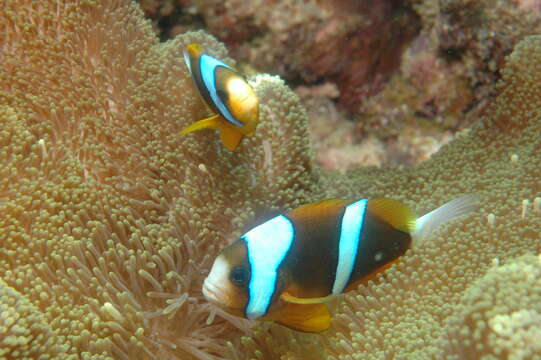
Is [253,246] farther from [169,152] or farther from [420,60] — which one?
[420,60]

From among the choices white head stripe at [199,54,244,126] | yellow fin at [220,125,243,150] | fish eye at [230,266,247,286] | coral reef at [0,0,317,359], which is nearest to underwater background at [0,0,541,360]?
coral reef at [0,0,317,359]

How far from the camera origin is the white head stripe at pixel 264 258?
107 centimetres

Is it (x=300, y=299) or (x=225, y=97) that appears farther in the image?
(x=225, y=97)

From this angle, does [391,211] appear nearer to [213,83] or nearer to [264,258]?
[264,258]

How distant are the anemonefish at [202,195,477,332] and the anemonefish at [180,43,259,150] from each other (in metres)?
0.44

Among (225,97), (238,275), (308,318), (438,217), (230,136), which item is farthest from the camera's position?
(230,136)

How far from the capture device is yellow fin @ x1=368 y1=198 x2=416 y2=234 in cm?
121

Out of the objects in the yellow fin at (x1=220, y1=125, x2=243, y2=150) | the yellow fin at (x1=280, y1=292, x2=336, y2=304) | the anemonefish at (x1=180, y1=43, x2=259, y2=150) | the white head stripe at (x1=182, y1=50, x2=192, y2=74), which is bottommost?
the yellow fin at (x1=280, y1=292, x2=336, y2=304)

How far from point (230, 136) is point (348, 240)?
0.59m

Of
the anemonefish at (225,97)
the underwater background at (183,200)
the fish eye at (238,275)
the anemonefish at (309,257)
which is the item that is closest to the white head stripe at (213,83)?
the anemonefish at (225,97)

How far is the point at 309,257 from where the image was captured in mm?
1134

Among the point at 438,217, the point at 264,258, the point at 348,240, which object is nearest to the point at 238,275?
the point at 264,258

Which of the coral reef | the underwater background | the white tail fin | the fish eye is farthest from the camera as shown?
the coral reef

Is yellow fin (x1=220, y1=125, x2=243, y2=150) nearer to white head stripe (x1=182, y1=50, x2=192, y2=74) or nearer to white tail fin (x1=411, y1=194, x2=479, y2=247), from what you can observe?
white head stripe (x1=182, y1=50, x2=192, y2=74)
